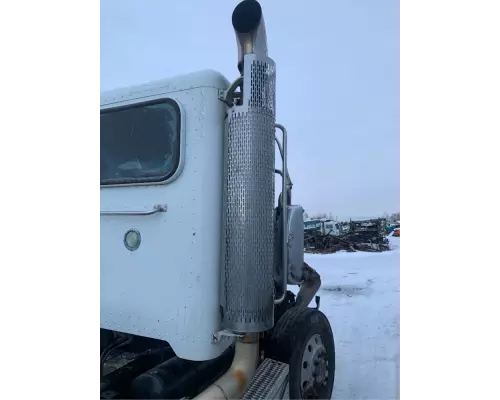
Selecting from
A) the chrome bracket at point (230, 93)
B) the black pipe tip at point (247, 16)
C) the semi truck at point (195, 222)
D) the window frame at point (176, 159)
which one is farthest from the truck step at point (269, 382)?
the black pipe tip at point (247, 16)

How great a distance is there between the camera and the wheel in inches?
91.0

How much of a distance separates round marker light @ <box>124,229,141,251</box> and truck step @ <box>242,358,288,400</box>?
Result: 1.01 metres

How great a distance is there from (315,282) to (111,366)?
1.77 metres

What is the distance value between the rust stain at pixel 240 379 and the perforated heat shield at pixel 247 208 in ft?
1.11

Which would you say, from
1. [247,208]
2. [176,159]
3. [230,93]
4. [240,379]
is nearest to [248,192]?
[247,208]

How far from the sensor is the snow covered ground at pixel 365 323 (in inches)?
125

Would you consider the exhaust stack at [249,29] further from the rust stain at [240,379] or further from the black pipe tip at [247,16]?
the rust stain at [240,379]

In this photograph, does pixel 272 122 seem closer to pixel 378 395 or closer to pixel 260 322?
pixel 260 322

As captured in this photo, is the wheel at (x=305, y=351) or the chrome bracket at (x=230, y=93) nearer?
the chrome bracket at (x=230, y=93)

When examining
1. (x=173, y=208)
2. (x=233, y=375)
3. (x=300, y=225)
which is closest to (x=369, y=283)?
(x=300, y=225)

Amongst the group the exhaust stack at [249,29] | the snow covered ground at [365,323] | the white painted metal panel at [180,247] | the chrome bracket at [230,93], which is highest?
the exhaust stack at [249,29]

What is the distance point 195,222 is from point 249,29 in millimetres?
1066

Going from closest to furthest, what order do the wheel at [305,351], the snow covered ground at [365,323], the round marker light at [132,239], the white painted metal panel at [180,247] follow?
1. the white painted metal panel at [180,247]
2. the round marker light at [132,239]
3. the wheel at [305,351]
4. the snow covered ground at [365,323]

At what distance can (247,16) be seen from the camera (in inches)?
75.7
